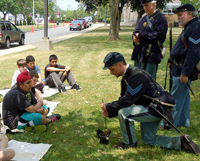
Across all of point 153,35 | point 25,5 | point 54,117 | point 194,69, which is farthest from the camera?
point 25,5

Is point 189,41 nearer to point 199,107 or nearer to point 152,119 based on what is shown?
point 152,119

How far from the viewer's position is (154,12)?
4.79 m

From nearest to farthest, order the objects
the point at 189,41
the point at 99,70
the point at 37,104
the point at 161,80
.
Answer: the point at 189,41
the point at 37,104
the point at 161,80
the point at 99,70

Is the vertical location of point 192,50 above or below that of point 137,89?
above

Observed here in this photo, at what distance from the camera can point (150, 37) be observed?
15.6ft

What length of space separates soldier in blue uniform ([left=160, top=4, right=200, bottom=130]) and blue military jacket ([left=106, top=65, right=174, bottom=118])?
760 millimetres

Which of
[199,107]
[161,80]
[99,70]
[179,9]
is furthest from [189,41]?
[99,70]

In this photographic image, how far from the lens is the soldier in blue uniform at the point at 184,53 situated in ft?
12.8

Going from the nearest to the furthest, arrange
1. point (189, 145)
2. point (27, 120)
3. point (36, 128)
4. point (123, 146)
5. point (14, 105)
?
point (189, 145) → point (123, 146) → point (14, 105) → point (27, 120) → point (36, 128)

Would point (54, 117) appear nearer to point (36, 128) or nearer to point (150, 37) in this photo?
point (36, 128)

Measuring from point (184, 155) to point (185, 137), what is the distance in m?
0.29

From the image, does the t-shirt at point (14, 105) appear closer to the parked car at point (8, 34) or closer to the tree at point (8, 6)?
the parked car at point (8, 34)

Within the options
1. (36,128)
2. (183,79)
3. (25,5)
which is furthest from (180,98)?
(25,5)

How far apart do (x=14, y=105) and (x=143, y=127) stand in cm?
226
